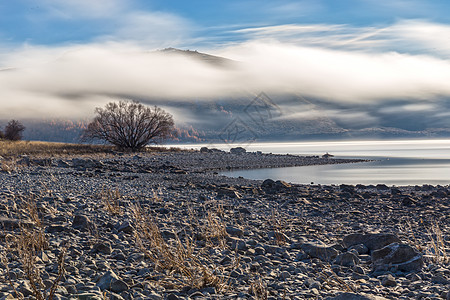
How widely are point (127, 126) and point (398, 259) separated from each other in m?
46.2

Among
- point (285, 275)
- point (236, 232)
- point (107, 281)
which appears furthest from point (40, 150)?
point (285, 275)

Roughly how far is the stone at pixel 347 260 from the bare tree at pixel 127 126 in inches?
1755

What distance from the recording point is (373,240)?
304 inches

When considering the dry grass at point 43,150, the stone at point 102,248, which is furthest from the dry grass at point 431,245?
the dry grass at point 43,150

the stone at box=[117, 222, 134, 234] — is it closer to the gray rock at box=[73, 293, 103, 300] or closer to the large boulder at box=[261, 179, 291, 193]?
the gray rock at box=[73, 293, 103, 300]

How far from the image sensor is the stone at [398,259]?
6.44m

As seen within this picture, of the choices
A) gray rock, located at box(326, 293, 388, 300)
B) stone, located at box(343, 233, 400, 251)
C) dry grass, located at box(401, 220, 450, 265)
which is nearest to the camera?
gray rock, located at box(326, 293, 388, 300)

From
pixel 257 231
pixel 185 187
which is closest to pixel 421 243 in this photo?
pixel 257 231

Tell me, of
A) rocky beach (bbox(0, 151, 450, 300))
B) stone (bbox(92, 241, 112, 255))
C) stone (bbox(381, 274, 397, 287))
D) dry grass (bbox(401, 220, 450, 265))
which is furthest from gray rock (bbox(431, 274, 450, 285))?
stone (bbox(92, 241, 112, 255))

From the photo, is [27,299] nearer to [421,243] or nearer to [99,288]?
[99,288]

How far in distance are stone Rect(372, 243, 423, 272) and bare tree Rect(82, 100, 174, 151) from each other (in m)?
44.8

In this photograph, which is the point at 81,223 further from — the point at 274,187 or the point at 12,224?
the point at 274,187

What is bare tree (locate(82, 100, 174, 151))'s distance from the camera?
163 ft

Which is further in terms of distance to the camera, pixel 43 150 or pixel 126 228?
pixel 43 150
